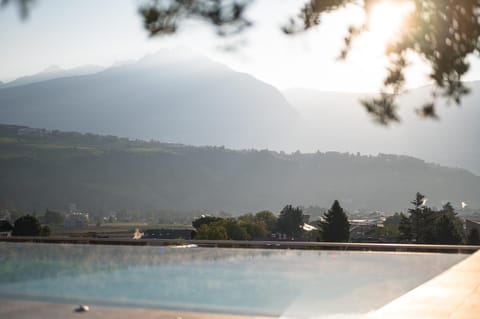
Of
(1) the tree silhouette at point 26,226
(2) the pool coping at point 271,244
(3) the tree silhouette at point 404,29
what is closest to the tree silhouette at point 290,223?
(1) the tree silhouette at point 26,226

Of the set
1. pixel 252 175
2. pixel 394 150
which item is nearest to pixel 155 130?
pixel 394 150

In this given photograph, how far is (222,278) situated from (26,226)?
48.8 feet

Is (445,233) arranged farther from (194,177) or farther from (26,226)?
(194,177)

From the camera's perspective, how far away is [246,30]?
4059 mm

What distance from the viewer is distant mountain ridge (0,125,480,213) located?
85.1 m

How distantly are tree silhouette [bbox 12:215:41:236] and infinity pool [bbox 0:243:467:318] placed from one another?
1017cm

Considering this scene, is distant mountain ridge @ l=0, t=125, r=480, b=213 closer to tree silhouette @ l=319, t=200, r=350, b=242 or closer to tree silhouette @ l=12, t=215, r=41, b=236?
tree silhouette @ l=319, t=200, r=350, b=242

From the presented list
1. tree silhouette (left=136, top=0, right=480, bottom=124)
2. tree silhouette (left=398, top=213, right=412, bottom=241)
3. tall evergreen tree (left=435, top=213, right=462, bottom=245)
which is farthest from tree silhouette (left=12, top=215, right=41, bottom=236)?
tree silhouette (left=398, top=213, right=412, bottom=241)

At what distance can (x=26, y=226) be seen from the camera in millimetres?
20781

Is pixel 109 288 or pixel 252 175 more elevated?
pixel 252 175

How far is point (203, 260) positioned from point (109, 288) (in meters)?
2.74

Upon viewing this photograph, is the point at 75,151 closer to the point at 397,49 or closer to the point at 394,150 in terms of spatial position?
the point at 397,49

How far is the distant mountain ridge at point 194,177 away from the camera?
3351 inches

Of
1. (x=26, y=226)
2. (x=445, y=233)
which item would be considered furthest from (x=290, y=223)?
(x=26, y=226)
